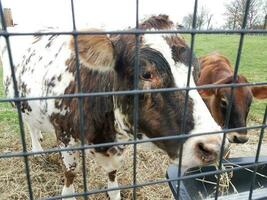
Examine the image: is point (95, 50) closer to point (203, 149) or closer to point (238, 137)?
point (203, 149)

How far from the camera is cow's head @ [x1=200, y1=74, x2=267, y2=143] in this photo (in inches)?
113

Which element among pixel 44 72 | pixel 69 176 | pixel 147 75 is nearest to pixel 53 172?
pixel 69 176

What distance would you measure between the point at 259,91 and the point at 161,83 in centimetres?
204

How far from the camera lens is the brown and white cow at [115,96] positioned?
145 centimetres

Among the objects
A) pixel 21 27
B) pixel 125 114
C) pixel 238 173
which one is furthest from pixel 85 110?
pixel 21 27

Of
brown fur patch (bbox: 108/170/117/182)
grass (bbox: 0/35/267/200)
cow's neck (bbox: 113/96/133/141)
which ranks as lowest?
grass (bbox: 0/35/267/200)

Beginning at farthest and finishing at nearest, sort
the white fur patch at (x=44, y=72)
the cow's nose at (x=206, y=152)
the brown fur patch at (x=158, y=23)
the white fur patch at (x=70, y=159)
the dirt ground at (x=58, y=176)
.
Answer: the dirt ground at (x=58, y=176), the white fur patch at (x=70, y=159), the white fur patch at (x=44, y=72), the brown fur patch at (x=158, y=23), the cow's nose at (x=206, y=152)

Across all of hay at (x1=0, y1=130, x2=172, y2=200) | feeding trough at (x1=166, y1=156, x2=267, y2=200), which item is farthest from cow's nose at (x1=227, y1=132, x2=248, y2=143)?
hay at (x1=0, y1=130, x2=172, y2=200)

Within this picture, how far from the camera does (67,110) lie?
7.39 feet

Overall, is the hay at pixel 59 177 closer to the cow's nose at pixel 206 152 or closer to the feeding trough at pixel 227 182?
the feeding trough at pixel 227 182

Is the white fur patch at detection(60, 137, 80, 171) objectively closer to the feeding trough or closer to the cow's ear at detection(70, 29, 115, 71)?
the feeding trough

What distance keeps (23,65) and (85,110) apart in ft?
3.36

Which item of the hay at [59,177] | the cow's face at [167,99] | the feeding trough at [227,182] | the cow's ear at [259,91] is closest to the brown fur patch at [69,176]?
the hay at [59,177]

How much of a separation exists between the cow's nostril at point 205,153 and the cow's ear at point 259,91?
2.08 m
